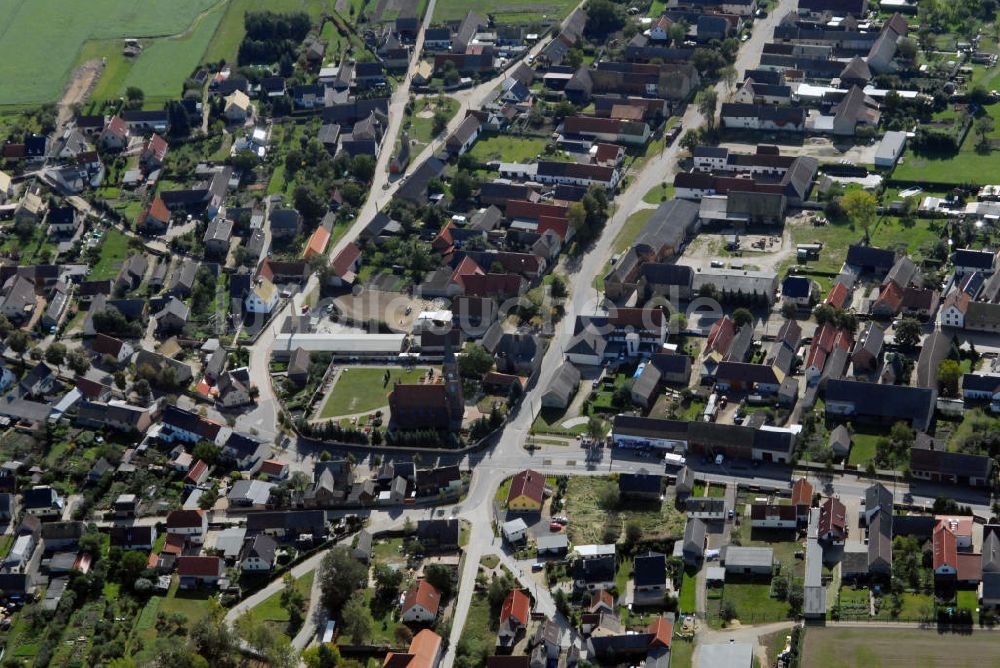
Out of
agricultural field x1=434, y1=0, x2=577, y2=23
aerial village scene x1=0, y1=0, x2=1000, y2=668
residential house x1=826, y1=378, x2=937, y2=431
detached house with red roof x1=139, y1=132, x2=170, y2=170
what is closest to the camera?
aerial village scene x1=0, y1=0, x2=1000, y2=668

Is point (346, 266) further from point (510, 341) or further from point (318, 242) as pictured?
point (510, 341)

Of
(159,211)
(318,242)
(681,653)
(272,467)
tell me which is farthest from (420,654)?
(159,211)

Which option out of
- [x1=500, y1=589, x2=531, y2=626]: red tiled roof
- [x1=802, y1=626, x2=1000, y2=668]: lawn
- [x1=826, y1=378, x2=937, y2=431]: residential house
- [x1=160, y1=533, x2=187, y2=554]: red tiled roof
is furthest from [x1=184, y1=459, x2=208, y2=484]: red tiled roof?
[x1=826, y1=378, x2=937, y2=431]: residential house

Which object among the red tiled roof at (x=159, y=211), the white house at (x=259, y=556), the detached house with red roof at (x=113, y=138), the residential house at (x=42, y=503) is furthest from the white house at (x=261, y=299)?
the detached house with red roof at (x=113, y=138)

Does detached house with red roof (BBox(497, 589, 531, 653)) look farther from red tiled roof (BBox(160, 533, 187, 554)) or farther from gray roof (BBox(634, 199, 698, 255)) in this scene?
gray roof (BBox(634, 199, 698, 255))

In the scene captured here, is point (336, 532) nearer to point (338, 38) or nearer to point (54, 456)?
point (54, 456)

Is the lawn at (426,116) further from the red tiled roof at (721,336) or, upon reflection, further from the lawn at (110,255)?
the red tiled roof at (721,336)
